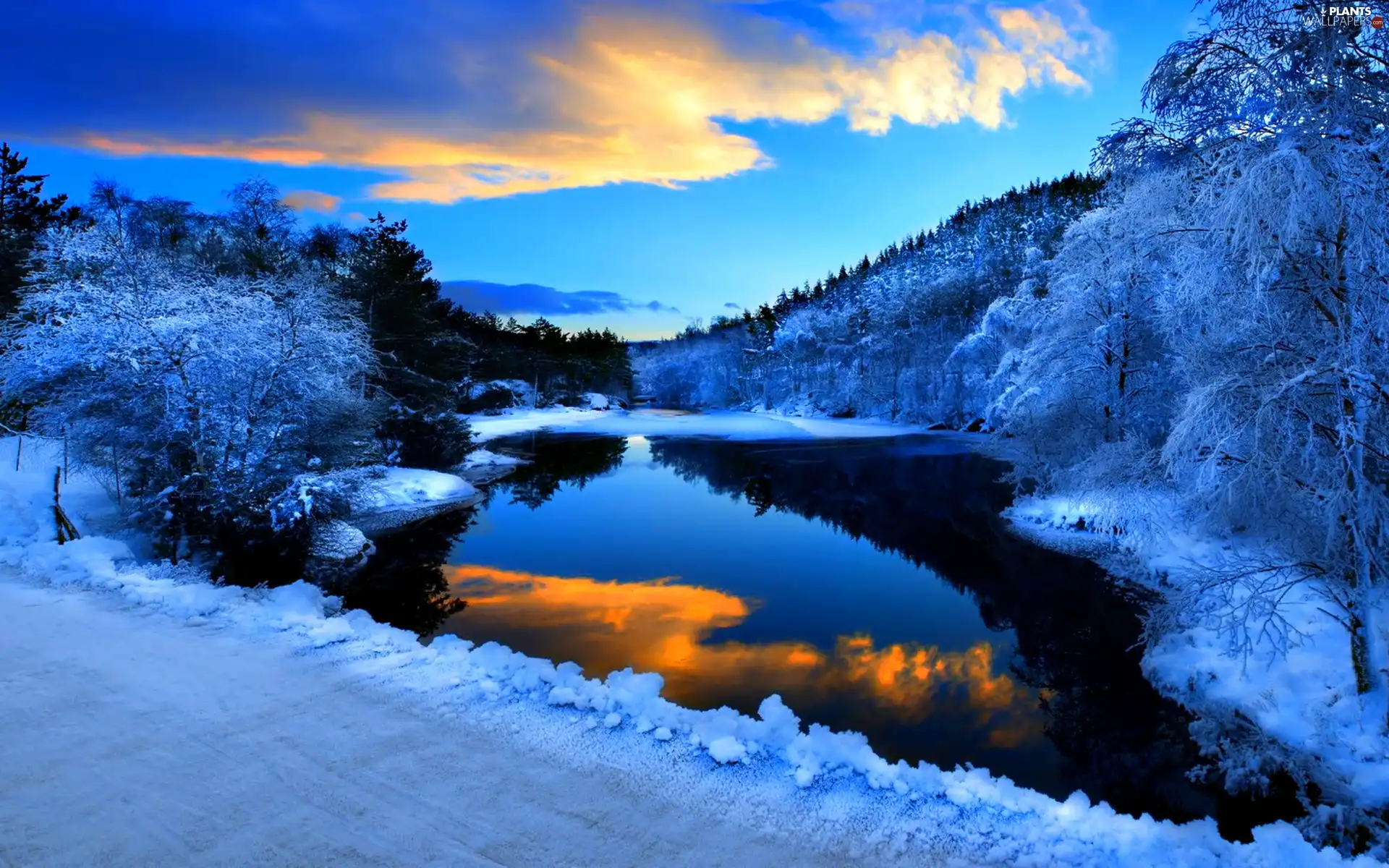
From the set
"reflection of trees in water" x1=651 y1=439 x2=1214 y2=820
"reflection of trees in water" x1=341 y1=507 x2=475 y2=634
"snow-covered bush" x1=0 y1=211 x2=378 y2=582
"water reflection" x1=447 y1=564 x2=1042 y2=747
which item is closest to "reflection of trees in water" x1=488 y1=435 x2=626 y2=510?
"reflection of trees in water" x1=651 y1=439 x2=1214 y2=820

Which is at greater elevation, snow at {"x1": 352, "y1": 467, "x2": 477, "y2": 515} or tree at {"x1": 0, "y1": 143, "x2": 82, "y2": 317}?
tree at {"x1": 0, "y1": 143, "x2": 82, "y2": 317}

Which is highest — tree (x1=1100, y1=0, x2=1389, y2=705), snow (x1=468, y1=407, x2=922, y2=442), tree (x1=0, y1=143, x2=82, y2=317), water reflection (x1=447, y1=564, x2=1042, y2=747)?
tree (x1=0, y1=143, x2=82, y2=317)

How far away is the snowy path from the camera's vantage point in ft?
17.1

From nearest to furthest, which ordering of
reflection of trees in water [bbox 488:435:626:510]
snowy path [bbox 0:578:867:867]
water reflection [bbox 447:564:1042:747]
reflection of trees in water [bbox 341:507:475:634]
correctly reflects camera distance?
snowy path [bbox 0:578:867:867], water reflection [bbox 447:564:1042:747], reflection of trees in water [bbox 341:507:475:634], reflection of trees in water [bbox 488:435:626:510]

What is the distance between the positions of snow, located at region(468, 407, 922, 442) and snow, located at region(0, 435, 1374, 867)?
137 feet

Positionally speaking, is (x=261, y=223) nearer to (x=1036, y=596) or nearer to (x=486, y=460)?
(x=486, y=460)

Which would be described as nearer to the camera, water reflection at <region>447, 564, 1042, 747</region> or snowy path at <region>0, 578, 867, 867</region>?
snowy path at <region>0, 578, 867, 867</region>

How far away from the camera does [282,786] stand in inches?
235

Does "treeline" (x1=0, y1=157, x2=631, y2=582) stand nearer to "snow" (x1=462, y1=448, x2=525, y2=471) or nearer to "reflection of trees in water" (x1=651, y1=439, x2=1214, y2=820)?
"snow" (x1=462, y1=448, x2=525, y2=471)

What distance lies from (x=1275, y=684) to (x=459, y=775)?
10918 mm

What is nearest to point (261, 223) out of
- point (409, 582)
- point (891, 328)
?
point (409, 582)

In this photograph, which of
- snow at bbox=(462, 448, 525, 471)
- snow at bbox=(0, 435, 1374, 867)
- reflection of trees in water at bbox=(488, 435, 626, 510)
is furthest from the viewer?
snow at bbox=(462, 448, 525, 471)

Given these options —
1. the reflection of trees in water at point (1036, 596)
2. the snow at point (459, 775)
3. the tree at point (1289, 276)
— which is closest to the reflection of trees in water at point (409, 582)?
the snow at point (459, 775)

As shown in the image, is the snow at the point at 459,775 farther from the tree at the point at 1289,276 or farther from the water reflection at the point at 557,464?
the water reflection at the point at 557,464
